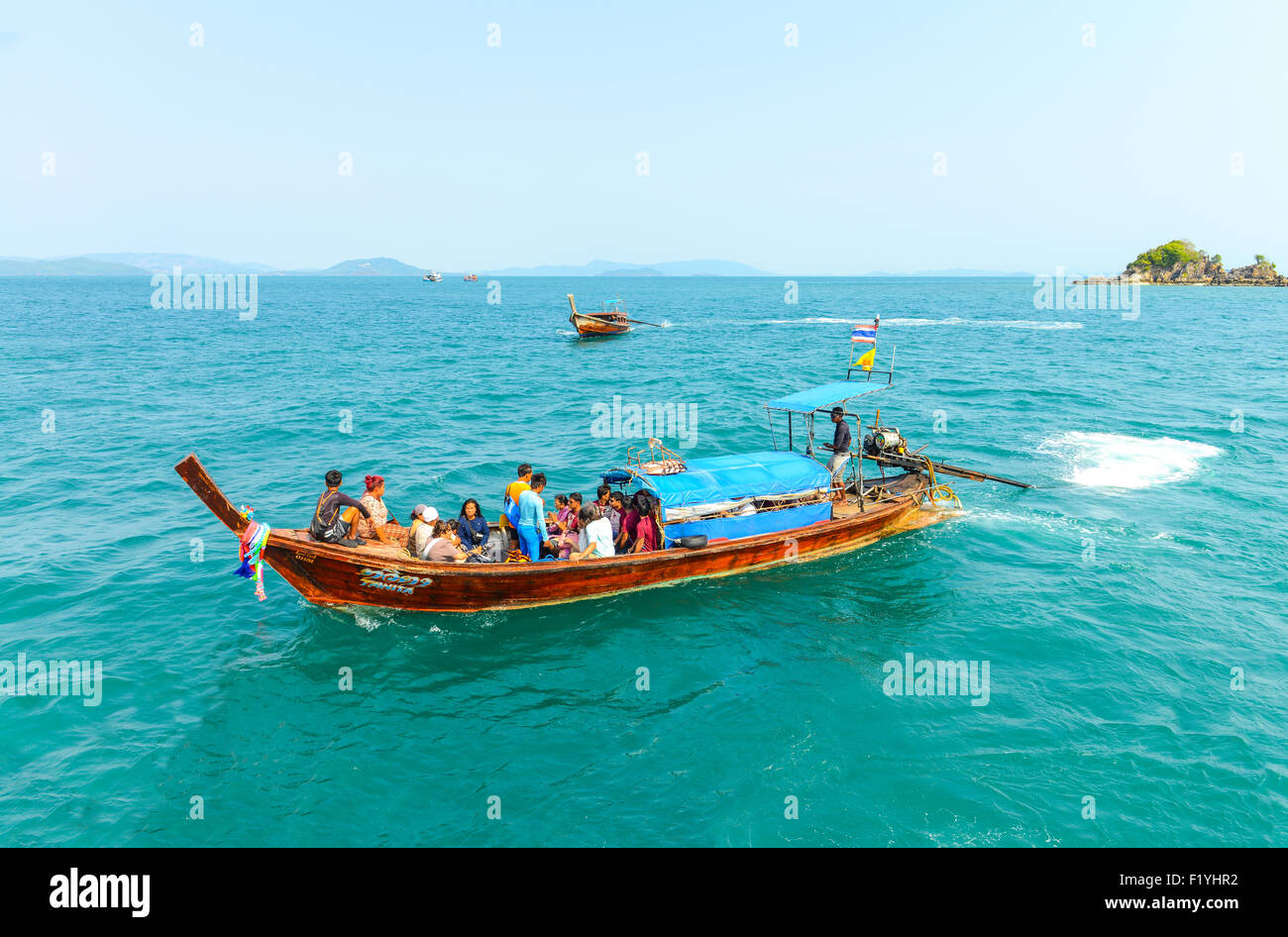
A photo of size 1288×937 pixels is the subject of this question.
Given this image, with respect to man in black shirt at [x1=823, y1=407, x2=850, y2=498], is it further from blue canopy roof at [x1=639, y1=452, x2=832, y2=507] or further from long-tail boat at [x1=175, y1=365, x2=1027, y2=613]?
blue canopy roof at [x1=639, y1=452, x2=832, y2=507]

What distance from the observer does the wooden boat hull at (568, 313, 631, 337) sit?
6312cm

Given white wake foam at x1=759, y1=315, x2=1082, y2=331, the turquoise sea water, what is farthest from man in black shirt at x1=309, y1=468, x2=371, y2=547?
white wake foam at x1=759, y1=315, x2=1082, y2=331

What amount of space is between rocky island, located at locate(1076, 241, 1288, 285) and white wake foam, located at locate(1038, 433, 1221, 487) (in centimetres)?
16640

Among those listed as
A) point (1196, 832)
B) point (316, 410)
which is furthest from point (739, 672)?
point (316, 410)

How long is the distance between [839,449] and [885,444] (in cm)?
283

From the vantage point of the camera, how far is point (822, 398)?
58.4ft

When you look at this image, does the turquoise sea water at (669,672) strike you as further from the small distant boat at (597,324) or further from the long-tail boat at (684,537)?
the small distant boat at (597,324)

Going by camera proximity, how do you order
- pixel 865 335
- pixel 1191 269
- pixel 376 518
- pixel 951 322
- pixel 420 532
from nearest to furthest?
pixel 420 532, pixel 376 518, pixel 865 335, pixel 951 322, pixel 1191 269

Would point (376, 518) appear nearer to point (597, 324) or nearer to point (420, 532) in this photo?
point (420, 532)

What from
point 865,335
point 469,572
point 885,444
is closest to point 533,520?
point 469,572

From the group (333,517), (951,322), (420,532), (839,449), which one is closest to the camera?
(333,517)

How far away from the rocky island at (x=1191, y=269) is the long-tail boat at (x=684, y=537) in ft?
593

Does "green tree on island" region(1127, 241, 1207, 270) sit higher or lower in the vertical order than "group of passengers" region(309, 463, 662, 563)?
higher
